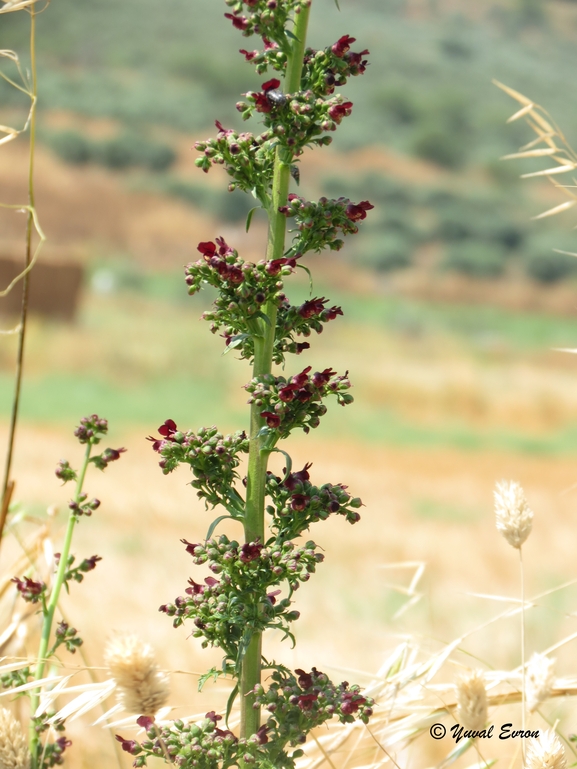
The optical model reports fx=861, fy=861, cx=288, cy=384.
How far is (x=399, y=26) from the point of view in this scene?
3694 cm

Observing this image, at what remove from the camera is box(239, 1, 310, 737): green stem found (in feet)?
3.44

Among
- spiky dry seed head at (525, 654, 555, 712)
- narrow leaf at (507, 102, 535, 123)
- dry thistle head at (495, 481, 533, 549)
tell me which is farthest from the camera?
narrow leaf at (507, 102, 535, 123)

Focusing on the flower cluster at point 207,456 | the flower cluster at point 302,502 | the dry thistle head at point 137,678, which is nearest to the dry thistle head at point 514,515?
the flower cluster at point 302,502

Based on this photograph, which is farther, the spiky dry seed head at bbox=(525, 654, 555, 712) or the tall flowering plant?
the spiky dry seed head at bbox=(525, 654, 555, 712)

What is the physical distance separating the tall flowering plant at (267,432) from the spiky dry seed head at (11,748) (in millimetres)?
140

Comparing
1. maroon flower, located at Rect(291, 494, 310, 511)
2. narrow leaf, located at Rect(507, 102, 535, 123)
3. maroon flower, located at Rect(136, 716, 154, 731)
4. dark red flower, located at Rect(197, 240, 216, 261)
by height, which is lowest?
maroon flower, located at Rect(136, 716, 154, 731)

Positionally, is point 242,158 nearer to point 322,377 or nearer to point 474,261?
point 322,377

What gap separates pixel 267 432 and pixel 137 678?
332mm

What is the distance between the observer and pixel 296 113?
101 centimetres

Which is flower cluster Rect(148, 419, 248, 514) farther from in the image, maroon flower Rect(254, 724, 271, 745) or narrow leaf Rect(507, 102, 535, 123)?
narrow leaf Rect(507, 102, 535, 123)

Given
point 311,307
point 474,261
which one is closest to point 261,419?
point 311,307

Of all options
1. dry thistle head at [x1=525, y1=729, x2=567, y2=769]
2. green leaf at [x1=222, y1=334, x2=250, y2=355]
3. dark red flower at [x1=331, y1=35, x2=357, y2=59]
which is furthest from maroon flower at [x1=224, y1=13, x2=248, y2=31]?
dry thistle head at [x1=525, y1=729, x2=567, y2=769]

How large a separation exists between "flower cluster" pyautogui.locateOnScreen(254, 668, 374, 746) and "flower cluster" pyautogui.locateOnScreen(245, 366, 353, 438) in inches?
11.8

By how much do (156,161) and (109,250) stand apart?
556 centimetres
